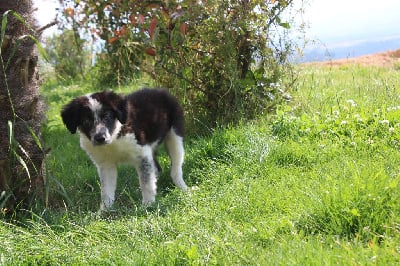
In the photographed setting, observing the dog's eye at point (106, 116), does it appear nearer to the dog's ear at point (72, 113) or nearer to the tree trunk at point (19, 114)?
the dog's ear at point (72, 113)

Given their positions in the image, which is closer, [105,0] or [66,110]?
[66,110]

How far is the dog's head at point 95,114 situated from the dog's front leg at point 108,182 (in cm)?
41

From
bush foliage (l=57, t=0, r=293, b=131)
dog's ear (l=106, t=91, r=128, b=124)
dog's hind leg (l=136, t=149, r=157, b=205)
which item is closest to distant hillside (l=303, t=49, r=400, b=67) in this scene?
bush foliage (l=57, t=0, r=293, b=131)

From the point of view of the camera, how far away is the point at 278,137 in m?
5.26

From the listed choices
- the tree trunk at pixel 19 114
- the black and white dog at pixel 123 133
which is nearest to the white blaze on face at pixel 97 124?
the black and white dog at pixel 123 133

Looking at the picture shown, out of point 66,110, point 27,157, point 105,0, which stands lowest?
point 27,157

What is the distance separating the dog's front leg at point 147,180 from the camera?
461 cm

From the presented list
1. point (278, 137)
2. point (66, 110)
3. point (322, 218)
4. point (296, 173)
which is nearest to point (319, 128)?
point (278, 137)

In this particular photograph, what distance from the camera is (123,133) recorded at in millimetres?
4664

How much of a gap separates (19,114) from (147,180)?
1.20 metres

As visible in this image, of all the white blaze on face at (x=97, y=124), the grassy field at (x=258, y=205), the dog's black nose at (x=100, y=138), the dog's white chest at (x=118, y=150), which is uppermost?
the white blaze on face at (x=97, y=124)

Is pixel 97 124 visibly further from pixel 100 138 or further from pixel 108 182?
pixel 108 182

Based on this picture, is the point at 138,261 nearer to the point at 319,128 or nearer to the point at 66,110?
the point at 66,110

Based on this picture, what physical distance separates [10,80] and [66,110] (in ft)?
1.93
